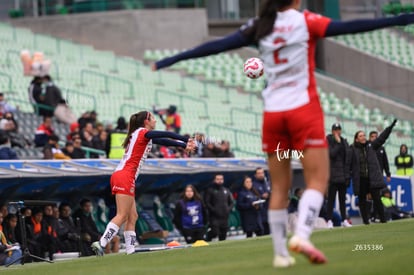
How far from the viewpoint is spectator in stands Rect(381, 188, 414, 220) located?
29.7 metres

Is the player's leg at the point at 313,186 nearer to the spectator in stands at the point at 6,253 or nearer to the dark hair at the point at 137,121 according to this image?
the dark hair at the point at 137,121

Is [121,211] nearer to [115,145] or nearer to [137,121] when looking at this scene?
[137,121]

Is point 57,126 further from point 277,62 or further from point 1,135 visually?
point 277,62

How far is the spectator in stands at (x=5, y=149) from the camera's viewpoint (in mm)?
24062

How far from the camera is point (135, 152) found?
17812mm

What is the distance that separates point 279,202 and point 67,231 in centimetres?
1238

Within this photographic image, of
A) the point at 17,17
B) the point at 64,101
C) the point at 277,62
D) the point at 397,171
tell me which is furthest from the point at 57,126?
the point at 277,62

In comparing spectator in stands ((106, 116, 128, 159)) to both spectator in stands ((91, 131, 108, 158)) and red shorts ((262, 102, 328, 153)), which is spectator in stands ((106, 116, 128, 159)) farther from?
red shorts ((262, 102, 328, 153))

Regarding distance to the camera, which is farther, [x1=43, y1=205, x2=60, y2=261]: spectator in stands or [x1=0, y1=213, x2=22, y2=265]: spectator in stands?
[x1=43, y1=205, x2=60, y2=261]: spectator in stands

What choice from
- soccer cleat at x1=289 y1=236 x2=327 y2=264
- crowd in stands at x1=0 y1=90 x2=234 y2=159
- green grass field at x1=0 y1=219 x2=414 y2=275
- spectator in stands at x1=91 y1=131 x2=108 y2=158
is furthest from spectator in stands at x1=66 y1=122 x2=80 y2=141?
soccer cleat at x1=289 y1=236 x2=327 y2=264

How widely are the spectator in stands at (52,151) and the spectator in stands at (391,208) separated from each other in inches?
330

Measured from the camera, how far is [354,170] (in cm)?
2408

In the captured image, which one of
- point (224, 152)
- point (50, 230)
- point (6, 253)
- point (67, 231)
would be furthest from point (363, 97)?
point (6, 253)

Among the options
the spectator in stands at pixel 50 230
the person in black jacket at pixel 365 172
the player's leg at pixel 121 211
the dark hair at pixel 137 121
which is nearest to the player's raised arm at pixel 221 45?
the dark hair at pixel 137 121
